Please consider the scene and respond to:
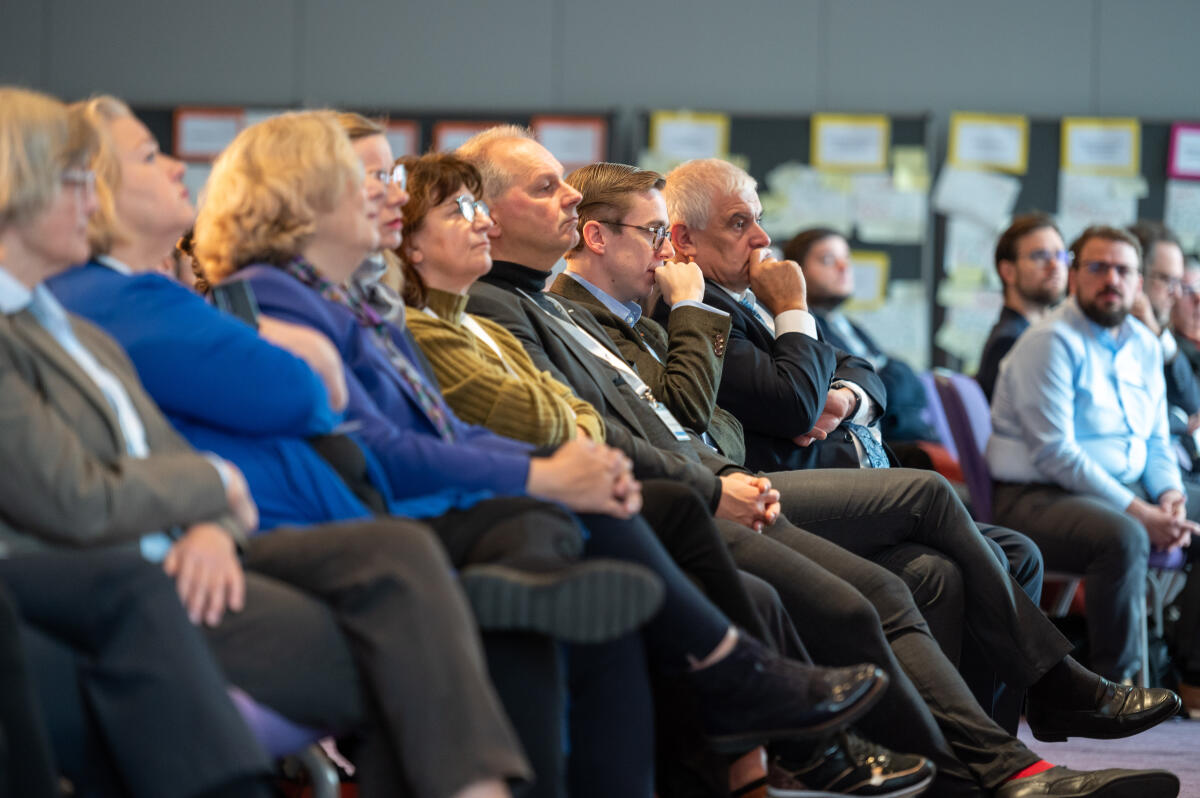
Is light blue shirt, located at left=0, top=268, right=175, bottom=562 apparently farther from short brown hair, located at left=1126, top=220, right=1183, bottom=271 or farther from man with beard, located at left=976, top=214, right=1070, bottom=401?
short brown hair, located at left=1126, top=220, right=1183, bottom=271

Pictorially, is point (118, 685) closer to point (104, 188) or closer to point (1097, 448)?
point (104, 188)

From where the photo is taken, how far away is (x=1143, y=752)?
3.41m

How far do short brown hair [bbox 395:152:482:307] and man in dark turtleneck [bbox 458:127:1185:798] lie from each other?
0.24 m

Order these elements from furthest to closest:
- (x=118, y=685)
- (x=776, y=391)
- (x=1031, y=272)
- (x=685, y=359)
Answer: (x=1031, y=272), (x=776, y=391), (x=685, y=359), (x=118, y=685)

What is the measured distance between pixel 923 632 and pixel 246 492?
4.59 ft

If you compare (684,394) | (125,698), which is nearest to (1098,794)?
(684,394)

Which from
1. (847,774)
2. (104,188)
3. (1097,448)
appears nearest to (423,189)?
(104,188)

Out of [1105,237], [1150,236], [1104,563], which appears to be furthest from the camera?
[1150,236]

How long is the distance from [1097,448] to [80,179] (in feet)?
10.8

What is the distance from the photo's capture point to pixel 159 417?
1621mm

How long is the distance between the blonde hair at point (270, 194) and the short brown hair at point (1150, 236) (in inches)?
163

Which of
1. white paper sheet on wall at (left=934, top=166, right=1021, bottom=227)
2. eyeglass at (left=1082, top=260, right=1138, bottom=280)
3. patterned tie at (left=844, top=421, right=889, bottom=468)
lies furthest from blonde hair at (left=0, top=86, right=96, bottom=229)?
white paper sheet on wall at (left=934, top=166, right=1021, bottom=227)

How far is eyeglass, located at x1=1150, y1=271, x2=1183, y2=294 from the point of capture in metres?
5.27

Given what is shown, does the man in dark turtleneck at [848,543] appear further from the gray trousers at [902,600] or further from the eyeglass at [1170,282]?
the eyeglass at [1170,282]
